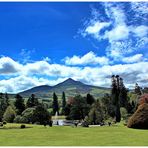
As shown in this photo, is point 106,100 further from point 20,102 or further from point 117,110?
point 20,102

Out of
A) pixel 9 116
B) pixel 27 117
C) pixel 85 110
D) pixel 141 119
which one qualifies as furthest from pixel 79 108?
pixel 141 119

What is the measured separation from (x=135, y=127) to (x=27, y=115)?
37.5m

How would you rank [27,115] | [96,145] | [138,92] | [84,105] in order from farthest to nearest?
[138,92] < [84,105] < [27,115] < [96,145]

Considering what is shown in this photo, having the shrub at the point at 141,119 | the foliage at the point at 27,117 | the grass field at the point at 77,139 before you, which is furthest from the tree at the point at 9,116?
the grass field at the point at 77,139

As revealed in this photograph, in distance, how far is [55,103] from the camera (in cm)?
14225

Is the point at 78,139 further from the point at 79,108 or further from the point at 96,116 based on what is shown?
the point at 79,108

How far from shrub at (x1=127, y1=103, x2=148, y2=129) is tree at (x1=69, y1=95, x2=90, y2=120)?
5315 centimetres

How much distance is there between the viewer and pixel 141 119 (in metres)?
48.8

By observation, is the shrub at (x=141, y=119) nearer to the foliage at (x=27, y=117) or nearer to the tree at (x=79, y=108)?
the foliage at (x=27, y=117)

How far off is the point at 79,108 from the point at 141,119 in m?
56.2

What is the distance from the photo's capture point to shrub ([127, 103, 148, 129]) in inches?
1901

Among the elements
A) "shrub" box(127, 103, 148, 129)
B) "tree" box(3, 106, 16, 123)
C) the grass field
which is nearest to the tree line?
"tree" box(3, 106, 16, 123)

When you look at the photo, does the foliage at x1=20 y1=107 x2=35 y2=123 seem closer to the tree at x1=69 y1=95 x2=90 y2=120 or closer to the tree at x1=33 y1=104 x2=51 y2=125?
the tree at x1=33 y1=104 x2=51 y2=125

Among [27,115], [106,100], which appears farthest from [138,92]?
[27,115]
